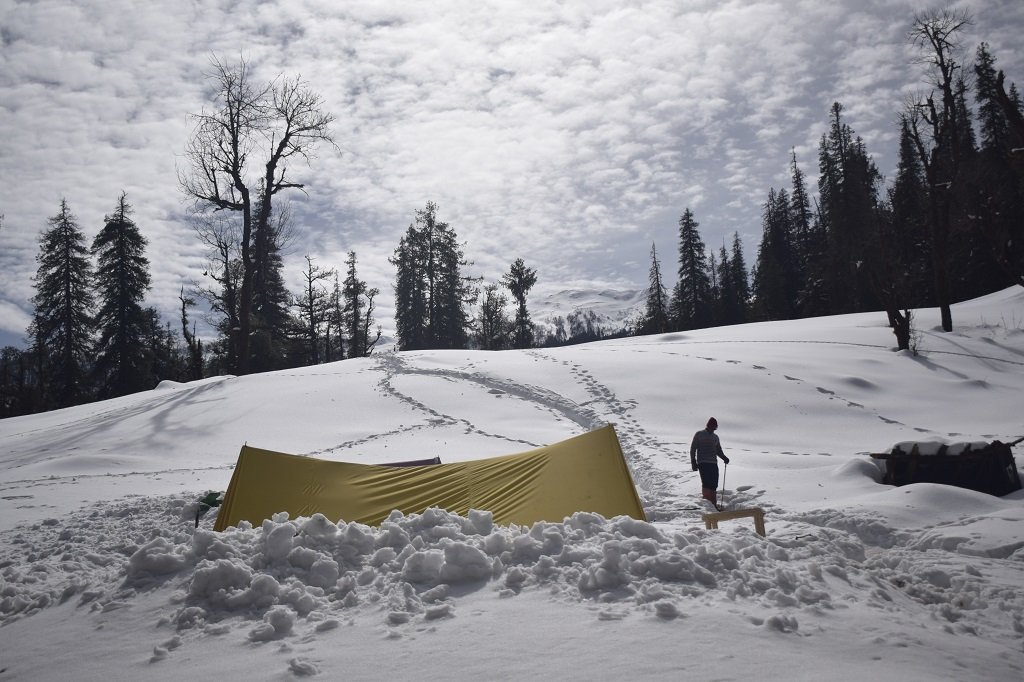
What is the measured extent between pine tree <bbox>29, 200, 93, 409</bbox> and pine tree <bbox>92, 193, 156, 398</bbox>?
875 millimetres

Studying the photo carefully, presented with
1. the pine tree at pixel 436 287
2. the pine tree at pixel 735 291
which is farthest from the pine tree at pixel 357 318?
the pine tree at pixel 735 291

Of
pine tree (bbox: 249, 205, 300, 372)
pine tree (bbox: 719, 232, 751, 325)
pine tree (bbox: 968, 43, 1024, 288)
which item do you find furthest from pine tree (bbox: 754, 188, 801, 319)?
pine tree (bbox: 249, 205, 300, 372)

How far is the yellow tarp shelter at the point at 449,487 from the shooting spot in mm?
6621

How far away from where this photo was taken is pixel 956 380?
54.1 feet

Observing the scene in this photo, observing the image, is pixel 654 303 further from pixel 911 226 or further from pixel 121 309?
pixel 121 309

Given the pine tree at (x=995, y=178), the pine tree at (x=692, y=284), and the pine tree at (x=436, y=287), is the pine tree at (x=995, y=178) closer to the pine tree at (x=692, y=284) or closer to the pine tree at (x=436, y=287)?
the pine tree at (x=692, y=284)

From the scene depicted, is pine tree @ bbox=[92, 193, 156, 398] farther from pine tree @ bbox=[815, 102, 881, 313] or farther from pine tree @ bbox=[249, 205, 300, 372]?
pine tree @ bbox=[815, 102, 881, 313]

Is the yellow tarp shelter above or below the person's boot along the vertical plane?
above

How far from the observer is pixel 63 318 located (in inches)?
1310

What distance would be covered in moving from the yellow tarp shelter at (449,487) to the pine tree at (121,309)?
104 ft

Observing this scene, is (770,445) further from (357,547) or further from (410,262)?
(410,262)

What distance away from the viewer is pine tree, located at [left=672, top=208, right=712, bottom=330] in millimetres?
58125

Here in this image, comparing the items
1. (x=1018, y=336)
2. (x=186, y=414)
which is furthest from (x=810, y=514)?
(x=1018, y=336)

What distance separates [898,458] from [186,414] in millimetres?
16680
